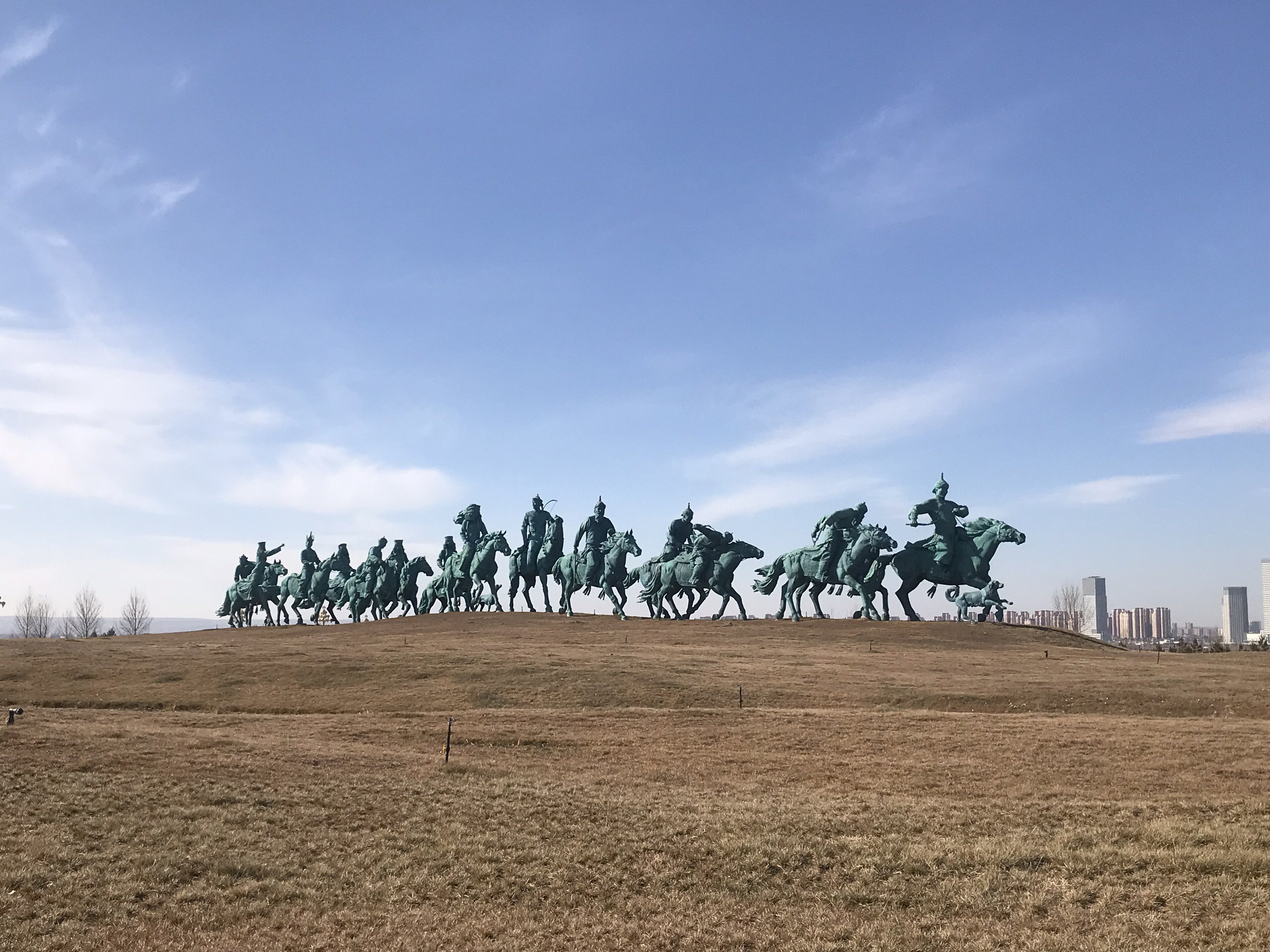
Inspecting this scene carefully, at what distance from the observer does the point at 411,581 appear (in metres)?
63.5

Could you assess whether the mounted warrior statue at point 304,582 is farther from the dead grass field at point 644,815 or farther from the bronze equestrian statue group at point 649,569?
the dead grass field at point 644,815

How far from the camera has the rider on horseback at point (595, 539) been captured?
52562 mm

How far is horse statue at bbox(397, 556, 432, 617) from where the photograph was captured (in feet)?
208

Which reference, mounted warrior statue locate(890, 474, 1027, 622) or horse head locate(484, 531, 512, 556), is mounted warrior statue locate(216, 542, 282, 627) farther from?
mounted warrior statue locate(890, 474, 1027, 622)

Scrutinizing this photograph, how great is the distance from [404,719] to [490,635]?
20.1 m

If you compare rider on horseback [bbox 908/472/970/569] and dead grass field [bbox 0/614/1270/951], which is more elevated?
rider on horseback [bbox 908/472/970/569]

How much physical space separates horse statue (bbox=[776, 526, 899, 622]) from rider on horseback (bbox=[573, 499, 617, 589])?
10.8 meters

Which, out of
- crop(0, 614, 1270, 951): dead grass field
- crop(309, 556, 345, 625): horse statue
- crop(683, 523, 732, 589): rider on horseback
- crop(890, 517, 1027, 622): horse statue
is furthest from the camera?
crop(309, 556, 345, 625): horse statue

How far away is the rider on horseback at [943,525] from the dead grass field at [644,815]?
53.2 feet

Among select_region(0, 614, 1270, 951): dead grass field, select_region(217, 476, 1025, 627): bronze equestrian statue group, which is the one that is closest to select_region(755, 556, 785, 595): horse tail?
select_region(217, 476, 1025, 627): bronze equestrian statue group

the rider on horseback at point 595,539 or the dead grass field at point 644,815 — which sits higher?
the rider on horseback at point 595,539

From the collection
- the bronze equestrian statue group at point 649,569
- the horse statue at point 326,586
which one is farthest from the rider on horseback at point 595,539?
the horse statue at point 326,586

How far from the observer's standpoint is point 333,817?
47.4ft

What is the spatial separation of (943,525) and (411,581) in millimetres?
33732
